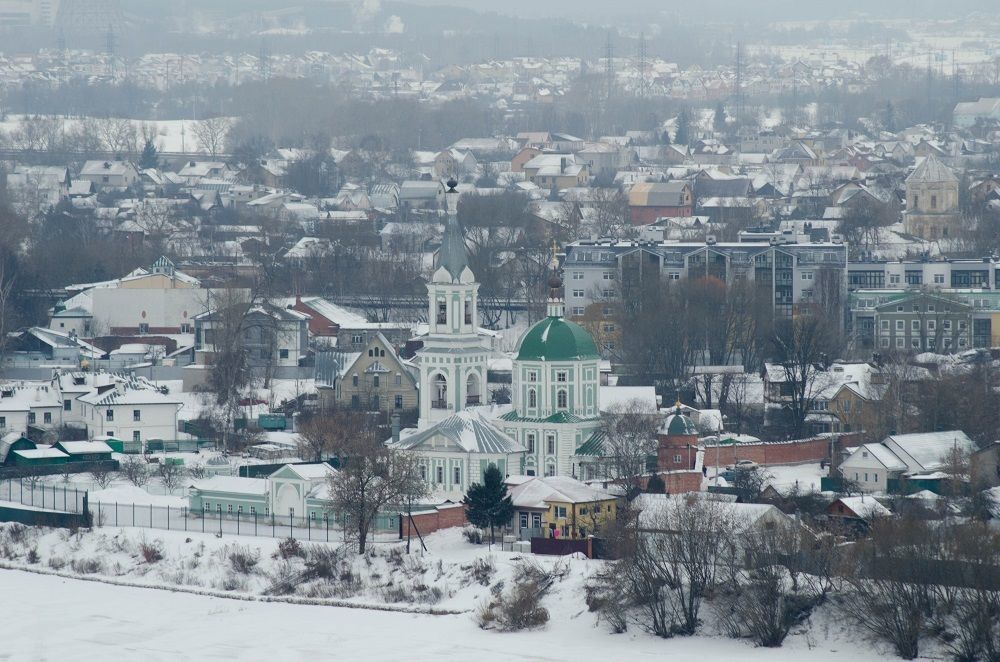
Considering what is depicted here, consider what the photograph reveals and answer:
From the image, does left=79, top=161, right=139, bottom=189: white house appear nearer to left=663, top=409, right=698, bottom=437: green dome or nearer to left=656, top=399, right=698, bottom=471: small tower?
left=663, top=409, right=698, bottom=437: green dome

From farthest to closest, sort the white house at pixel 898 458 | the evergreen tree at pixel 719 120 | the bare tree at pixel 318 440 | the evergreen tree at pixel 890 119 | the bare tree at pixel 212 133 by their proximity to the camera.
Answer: the evergreen tree at pixel 719 120, the evergreen tree at pixel 890 119, the bare tree at pixel 212 133, the bare tree at pixel 318 440, the white house at pixel 898 458

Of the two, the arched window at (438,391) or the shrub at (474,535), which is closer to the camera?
the shrub at (474,535)

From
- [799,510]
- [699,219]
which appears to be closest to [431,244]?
[699,219]

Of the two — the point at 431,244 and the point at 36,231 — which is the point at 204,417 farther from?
the point at 36,231

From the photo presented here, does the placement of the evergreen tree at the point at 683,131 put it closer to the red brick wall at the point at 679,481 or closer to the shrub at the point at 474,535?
the red brick wall at the point at 679,481

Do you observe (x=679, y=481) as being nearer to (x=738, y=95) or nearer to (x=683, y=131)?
(x=683, y=131)

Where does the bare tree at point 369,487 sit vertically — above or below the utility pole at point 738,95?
below

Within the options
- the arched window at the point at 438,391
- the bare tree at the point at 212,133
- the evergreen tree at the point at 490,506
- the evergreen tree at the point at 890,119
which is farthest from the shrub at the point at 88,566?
the evergreen tree at the point at 890,119
